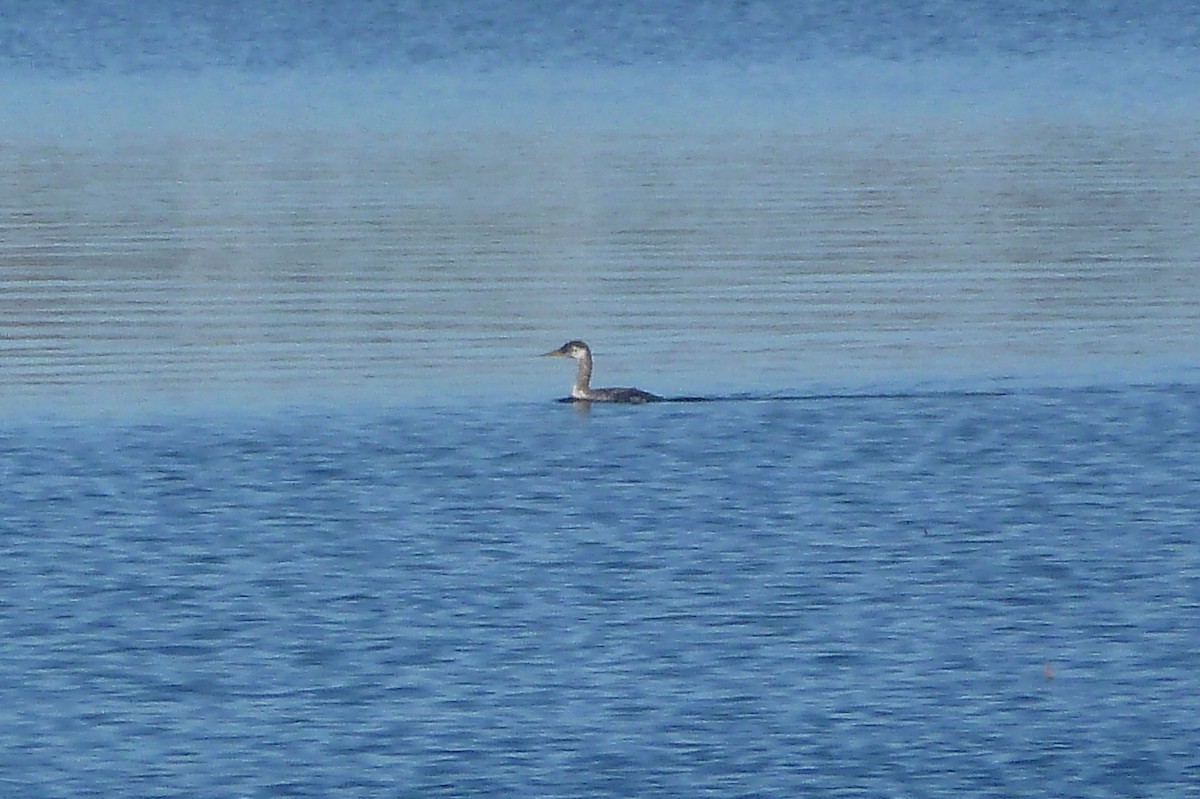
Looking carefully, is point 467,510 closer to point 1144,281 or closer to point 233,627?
point 233,627

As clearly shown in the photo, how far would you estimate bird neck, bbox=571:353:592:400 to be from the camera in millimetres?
20297

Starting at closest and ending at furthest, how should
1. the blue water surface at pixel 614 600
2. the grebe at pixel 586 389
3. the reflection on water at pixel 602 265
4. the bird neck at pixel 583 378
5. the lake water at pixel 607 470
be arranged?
the blue water surface at pixel 614 600, the lake water at pixel 607 470, the grebe at pixel 586 389, the bird neck at pixel 583 378, the reflection on water at pixel 602 265

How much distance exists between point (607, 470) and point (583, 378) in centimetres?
246

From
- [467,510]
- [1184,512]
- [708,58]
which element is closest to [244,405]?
[467,510]

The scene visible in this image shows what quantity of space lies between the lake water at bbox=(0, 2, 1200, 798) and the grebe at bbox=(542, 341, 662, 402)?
0.52 ft

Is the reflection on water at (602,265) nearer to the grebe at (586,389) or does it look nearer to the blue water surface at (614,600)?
the grebe at (586,389)

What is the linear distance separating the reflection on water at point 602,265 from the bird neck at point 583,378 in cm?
69

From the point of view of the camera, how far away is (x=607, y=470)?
59.2 feet

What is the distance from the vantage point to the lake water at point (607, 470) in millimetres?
12328

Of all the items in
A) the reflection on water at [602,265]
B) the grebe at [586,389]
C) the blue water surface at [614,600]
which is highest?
the reflection on water at [602,265]

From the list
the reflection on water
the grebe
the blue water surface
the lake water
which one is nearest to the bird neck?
the grebe

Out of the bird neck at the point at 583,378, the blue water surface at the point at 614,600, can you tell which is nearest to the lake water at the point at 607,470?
the blue water surface at the point at 614,600

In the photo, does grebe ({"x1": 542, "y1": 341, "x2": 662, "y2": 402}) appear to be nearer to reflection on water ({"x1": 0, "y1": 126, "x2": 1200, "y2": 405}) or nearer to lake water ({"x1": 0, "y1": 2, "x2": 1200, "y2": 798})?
lake water ({"x1": 0, "y1": 2, "x2": 1200, "y2": 798})

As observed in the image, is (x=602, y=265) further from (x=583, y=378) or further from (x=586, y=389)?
(x=586, y=389)
